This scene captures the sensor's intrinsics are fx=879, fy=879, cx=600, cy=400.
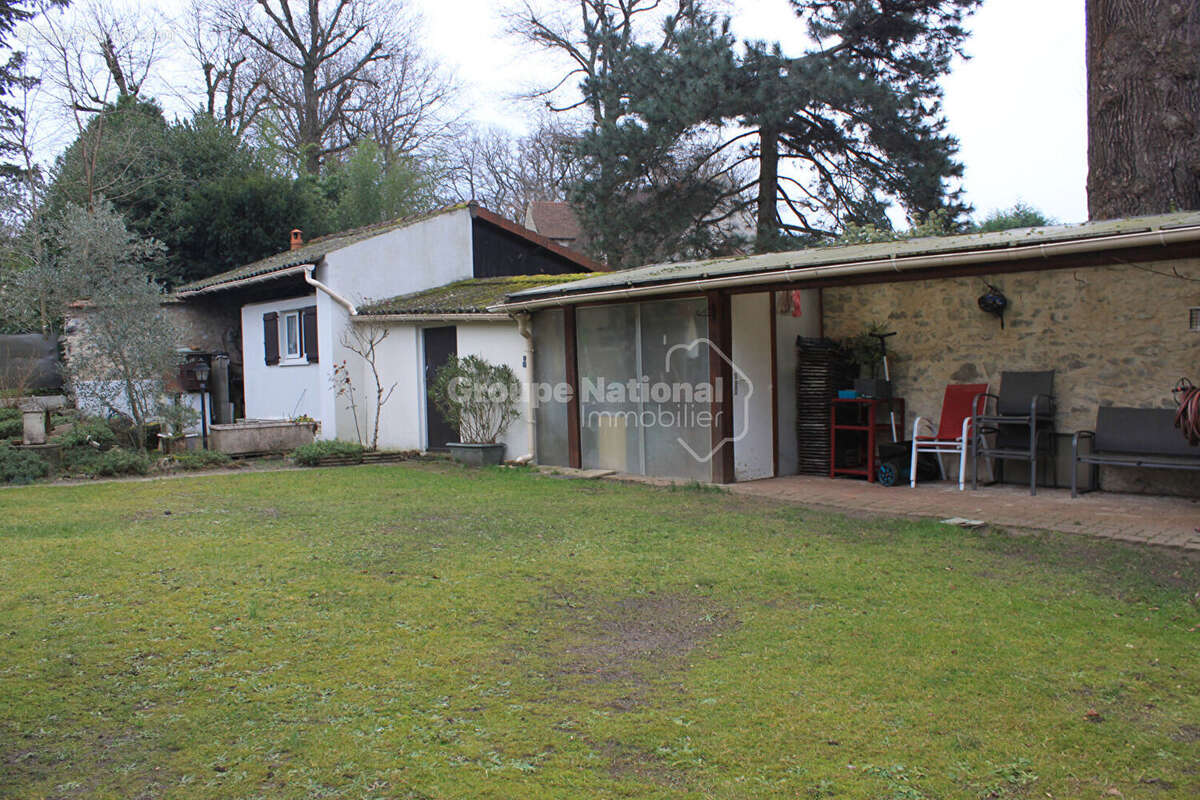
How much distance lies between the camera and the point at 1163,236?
5.66m

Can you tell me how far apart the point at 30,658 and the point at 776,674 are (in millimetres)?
3327

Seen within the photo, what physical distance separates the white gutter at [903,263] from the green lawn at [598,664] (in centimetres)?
204

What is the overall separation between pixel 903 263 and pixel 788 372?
3.01 meters

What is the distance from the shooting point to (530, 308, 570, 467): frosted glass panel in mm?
10930

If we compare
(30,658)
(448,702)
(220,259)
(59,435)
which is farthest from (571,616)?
(220,259)

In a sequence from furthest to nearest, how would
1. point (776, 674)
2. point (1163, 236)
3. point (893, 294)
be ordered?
1. point (893, 294)
2. point (1163, 236)
3. point (776, 674)

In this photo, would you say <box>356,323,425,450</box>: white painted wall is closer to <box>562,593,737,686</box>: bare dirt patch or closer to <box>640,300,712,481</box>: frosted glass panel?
<box>640,300,712,481</box>: frosted glass panel

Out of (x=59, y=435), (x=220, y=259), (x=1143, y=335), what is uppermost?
(x=220, y=259)

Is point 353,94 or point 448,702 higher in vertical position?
point 353,94

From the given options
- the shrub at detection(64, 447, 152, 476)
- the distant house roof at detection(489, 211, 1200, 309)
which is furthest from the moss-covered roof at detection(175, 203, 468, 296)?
the distant house roof at detection(489, 211, 1200, 309)

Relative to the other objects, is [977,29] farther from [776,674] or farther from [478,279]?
[776,674]

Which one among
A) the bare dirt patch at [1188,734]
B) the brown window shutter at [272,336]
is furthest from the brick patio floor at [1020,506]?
the brown window shutter at [272,336]

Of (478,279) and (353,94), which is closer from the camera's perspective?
(478,279)

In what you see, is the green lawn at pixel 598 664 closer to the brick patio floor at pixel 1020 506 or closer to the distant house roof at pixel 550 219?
the brick patio floor at pixel 1020 506
